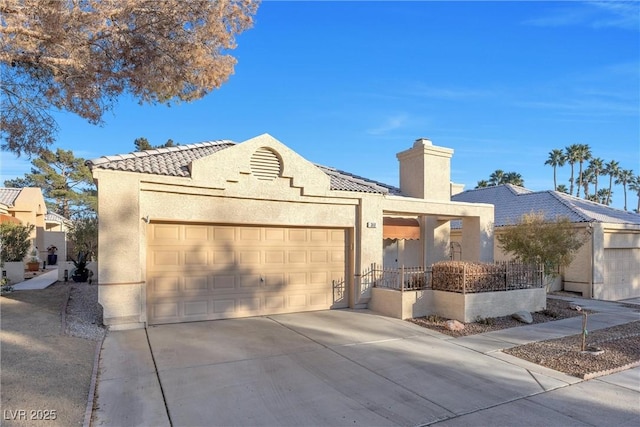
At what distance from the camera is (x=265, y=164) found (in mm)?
11852

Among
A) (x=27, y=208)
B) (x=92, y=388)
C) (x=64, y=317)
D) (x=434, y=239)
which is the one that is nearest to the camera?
(x=92, y=388)

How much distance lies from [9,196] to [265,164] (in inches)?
1091

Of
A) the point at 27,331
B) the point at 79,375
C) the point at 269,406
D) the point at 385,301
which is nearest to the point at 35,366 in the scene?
the point at 79,375

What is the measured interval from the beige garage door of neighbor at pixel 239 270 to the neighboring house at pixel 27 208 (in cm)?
2151

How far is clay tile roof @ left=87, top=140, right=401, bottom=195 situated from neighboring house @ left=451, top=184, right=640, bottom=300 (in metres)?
10.4

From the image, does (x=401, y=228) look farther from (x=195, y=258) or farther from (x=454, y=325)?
(x=195, y=258)

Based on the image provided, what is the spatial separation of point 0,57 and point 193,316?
7.44 m

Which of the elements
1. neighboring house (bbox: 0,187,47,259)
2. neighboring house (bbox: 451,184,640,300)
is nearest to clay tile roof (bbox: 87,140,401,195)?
neighboring house (bbox: 451,184,640,300)

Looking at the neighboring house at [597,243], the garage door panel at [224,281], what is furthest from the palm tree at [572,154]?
the garage door panel at [224,281]

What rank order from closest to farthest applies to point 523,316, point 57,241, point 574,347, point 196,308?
1. point 574,347
2. point 196,308
3. point 523,316
4. point 57,241

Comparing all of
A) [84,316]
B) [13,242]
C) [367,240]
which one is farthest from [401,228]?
[13,242]

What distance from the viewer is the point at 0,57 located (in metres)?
8.30

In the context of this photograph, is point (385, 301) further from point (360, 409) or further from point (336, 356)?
point (360, 409)

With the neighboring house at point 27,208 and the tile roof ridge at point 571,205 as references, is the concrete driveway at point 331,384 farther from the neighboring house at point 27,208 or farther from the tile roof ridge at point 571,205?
the neighboring house at point 27,208
